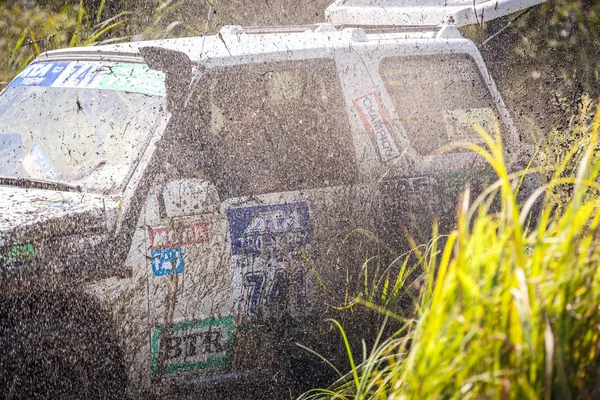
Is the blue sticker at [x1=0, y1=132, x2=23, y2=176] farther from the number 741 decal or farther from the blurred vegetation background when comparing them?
the blurred vegetation background

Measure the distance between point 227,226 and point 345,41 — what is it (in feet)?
4.60

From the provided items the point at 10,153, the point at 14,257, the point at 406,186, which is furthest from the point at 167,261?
the point at 406,186

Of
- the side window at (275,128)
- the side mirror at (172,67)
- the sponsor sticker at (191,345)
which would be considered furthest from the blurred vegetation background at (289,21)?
the sponsor sticker at (191,345)

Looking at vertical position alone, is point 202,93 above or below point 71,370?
above

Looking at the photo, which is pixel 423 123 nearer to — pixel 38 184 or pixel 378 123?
pixel 378 123

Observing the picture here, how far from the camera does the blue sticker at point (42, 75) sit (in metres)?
4.01

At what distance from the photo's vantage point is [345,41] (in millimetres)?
4066

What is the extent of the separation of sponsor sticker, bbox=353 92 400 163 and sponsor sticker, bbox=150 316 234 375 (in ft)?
4.17

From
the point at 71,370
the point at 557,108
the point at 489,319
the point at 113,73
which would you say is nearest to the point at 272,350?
the point at 71,370

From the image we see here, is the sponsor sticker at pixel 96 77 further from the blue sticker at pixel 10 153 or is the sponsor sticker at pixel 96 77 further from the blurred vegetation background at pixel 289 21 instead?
the blurred vegetation background at pixel 289 21

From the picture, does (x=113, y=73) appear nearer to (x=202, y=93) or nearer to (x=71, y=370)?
(x=202, y=93)

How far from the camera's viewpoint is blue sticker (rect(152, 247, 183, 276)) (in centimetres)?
322

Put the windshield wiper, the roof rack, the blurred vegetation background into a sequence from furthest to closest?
the blurred vegetation background, the roof rack, the windshield wiper

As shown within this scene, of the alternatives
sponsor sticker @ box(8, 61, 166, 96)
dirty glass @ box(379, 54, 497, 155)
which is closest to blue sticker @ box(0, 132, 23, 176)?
sponsor sticker @ box(8, 61, 166, 96)
